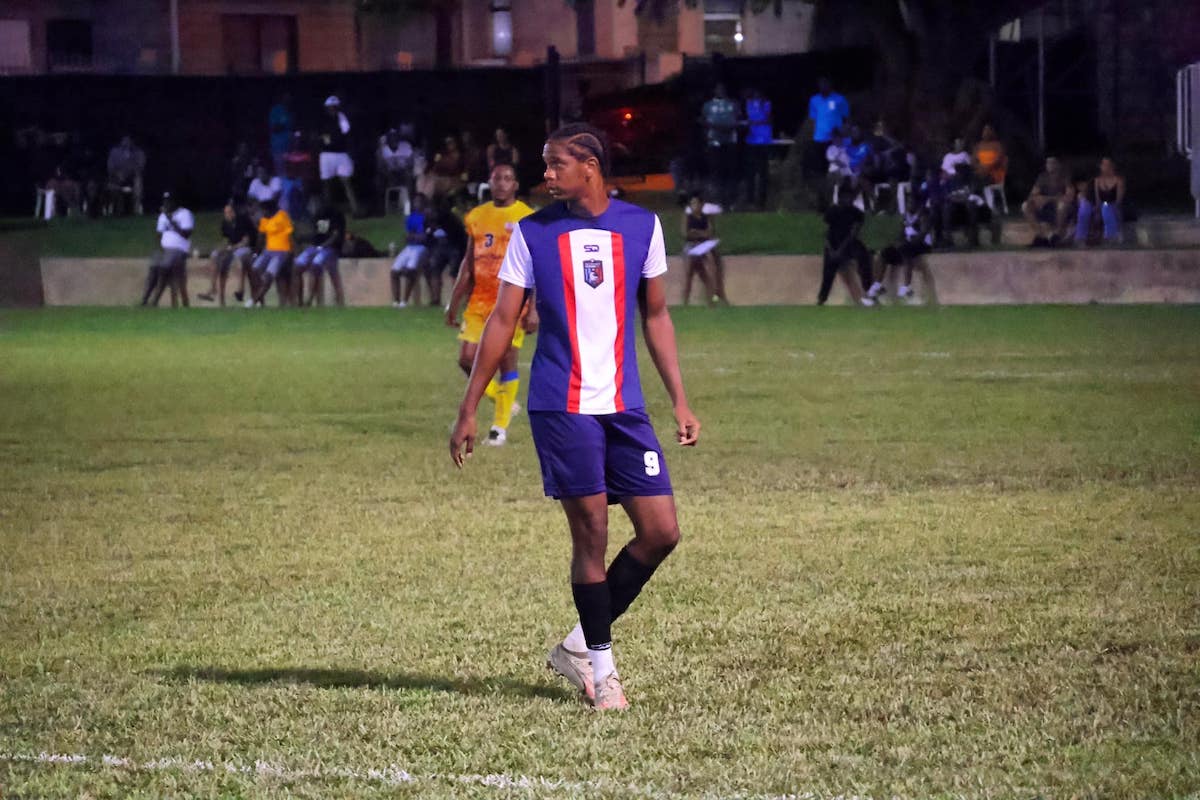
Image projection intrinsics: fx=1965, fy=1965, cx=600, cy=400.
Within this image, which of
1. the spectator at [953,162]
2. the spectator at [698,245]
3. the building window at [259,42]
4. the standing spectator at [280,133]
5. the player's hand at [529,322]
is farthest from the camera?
the building window at [259,42]

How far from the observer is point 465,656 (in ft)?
22.3

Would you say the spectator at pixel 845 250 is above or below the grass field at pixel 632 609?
above

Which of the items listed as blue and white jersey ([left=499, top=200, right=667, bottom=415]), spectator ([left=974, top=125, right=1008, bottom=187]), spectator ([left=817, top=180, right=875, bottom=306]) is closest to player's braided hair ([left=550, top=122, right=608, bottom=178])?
blue and white jersey ([left=499, top=200, right=667, bottom=415])

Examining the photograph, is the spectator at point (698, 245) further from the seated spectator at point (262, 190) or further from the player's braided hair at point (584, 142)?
the player's braided hair at point (584, 142)

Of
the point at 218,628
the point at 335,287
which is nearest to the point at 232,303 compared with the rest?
the point at 335,287

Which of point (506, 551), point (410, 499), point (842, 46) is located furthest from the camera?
point (842, 46)

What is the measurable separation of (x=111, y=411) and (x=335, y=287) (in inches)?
595

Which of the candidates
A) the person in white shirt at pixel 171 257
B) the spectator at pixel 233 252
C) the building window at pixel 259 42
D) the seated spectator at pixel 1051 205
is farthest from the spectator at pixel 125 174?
the seated spectator at pixel 1051 205

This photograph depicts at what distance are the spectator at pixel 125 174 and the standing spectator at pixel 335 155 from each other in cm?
442

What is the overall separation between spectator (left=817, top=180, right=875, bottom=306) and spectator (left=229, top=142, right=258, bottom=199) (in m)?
11.0

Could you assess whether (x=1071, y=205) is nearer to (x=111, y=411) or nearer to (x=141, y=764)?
(x=111, y=411)

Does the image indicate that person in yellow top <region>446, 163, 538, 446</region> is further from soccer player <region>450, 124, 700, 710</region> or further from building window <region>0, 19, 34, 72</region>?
building window <region>0, 19, 34, 72</region>

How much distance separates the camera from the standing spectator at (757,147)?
3375 cm

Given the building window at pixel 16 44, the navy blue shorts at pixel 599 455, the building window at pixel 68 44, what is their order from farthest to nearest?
1. the building window at pixel 68 44
2. the building window at pixel 16 44
3. the navy blue shorts at pixel 599 455
